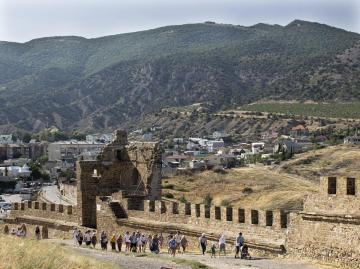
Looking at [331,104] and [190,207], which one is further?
[331,104]

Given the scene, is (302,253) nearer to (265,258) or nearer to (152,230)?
(265,258)

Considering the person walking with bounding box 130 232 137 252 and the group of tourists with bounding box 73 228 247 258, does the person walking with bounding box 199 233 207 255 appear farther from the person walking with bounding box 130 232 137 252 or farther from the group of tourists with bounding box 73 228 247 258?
the person walking with bounding box 130 232 137 252

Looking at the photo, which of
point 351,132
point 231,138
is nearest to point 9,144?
point 231,138

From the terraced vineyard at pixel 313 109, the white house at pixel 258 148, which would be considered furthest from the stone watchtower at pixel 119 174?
the terraced vineyard at pixel 313 109

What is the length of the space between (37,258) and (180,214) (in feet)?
27.4

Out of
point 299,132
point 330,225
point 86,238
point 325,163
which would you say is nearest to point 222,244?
point 330,225

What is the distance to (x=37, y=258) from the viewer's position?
→ 55.9ft

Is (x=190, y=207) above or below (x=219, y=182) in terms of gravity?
above

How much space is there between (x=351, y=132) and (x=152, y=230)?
3356 inches

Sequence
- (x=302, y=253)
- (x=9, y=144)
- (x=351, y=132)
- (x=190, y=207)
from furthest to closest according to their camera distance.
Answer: (x=9, y=144) < (x=351, y=132) < (x=190, y=207) < (x=302, y=253)

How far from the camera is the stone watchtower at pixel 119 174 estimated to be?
30.0 meters

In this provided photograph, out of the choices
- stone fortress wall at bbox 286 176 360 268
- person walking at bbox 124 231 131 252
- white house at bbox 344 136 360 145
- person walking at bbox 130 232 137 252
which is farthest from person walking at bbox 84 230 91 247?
white house at bbox 344 136 360 145

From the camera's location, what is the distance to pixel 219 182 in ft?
237

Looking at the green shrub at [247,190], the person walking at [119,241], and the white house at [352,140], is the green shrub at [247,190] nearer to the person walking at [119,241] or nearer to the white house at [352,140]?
the white house at [352,140]
